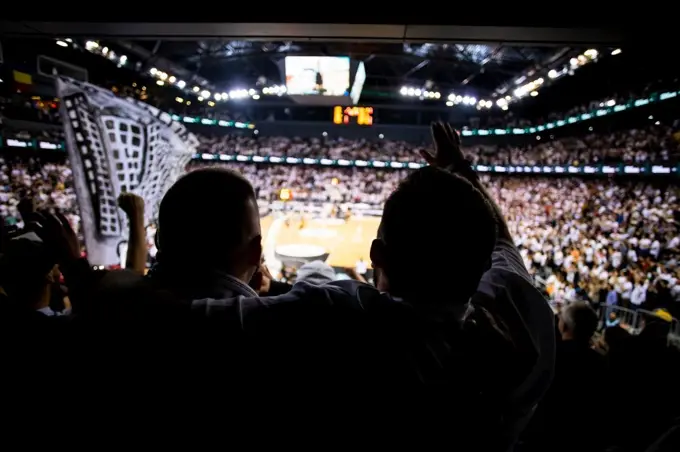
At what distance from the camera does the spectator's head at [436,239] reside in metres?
1.07

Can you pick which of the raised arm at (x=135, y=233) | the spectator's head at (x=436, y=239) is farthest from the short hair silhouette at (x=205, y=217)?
the raised arm at (x=135, y=233)

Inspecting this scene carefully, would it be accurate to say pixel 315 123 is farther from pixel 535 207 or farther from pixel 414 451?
pixel 414 451

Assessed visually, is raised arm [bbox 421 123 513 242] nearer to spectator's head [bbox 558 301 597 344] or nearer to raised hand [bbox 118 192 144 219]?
raised hand [bbox 118 192 144 219]

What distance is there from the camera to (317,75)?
48.2 feet

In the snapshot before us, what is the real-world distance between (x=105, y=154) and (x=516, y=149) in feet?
111

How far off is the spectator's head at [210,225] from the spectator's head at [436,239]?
44 centimetres

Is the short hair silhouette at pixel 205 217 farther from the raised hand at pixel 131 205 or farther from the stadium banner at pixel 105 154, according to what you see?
the stadium banner at pixel 105 154

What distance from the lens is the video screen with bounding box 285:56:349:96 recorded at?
1408 cm

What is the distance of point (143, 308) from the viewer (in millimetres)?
903

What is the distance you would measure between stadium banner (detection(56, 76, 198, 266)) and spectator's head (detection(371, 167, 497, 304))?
4872 mm

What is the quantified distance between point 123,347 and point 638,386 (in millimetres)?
3126

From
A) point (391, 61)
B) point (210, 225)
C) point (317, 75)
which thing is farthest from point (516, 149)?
point (210, 225)

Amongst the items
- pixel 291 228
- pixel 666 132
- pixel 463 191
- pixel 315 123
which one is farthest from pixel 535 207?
pixel 463 191

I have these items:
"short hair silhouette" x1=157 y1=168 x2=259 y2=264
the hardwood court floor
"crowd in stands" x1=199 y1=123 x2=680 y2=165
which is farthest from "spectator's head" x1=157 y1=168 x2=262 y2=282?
"crowd in stands" x1=199 y1=123 x2=680 y2=165
